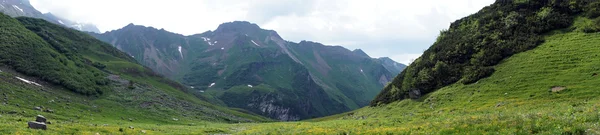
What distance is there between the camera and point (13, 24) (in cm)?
12281

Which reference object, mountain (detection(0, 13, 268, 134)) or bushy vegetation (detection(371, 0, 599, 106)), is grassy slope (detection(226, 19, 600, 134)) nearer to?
bushy vegetation (detection(371, 0, 599, 106))

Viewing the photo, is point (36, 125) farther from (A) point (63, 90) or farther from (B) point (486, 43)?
(B) point (486, 43)

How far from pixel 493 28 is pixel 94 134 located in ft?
290

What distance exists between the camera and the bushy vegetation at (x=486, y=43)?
245 feet

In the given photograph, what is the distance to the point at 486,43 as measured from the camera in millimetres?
Result: 80938

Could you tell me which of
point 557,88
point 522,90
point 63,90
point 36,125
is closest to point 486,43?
point 522,90

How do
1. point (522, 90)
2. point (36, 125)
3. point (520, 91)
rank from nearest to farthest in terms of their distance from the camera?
point (36, 125) < point (520, 91) < point (522, 90)

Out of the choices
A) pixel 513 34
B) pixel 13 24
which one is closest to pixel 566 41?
pixel 513 34

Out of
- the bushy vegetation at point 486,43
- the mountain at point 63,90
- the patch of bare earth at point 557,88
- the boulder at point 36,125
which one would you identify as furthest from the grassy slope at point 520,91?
the mountain at point 63,90

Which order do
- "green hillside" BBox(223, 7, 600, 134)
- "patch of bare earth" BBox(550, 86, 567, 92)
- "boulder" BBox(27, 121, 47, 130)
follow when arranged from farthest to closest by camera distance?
1. "patch of bare earth" BBox(550, 86, 567, 92)
2. "green hillside" BBox(223, 7, 600, 134)
3. "boulder" BBox(27, 121, 47, 130)

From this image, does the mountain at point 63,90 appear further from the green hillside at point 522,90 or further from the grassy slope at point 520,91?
the grassy slope at point 520,91

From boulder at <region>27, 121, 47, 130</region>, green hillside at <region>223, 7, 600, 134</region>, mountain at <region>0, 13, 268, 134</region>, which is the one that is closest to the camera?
boulder at <region>27, 121, 47, 130</region>

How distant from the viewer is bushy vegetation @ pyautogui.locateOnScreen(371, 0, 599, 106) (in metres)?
74.8

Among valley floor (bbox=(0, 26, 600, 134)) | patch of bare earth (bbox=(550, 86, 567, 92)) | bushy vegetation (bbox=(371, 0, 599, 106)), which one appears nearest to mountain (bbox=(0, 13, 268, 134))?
valley floor (bbox=(0, 26, 600, 134))
